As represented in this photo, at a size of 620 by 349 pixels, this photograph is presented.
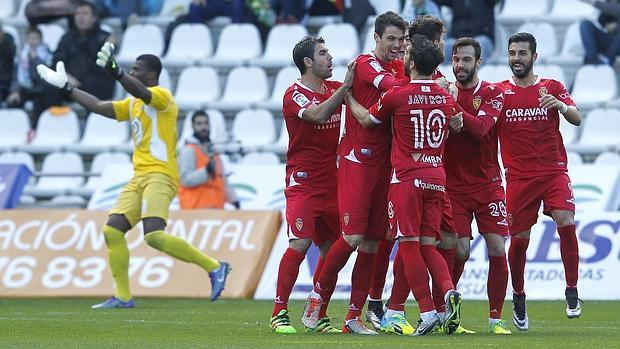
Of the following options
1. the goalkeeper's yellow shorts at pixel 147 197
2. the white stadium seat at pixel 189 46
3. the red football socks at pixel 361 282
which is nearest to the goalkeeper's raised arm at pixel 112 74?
the goalkeeper's yellow shorts at pixel 147 197

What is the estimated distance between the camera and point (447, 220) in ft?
37.7

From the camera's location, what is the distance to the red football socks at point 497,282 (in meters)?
11.7

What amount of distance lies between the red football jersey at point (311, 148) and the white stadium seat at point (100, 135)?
10.4 meters

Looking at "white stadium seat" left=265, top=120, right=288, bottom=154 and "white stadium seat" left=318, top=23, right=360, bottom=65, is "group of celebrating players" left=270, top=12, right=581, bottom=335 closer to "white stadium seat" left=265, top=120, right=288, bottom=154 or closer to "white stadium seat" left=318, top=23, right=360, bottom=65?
"white stadium seat" left=265, top=120, right=288, bottom=154

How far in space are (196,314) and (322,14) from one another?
9.19m

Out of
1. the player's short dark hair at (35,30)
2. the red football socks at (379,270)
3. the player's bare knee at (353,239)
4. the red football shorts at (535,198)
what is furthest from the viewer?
the player's short dark hair at (35,30)

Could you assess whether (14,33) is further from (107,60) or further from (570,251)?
(570,251)

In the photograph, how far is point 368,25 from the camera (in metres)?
21.8

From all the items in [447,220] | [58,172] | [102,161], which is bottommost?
[58,172]

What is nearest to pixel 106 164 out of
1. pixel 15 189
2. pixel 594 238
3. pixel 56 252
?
pixel 15 189

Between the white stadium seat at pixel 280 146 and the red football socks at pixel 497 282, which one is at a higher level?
the red football socks at pixel 497 282

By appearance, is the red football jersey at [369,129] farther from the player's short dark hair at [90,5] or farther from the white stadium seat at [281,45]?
the player's short dark hair at [90,5]

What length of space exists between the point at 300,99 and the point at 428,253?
5.20 feet

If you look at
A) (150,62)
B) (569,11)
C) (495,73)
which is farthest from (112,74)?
(569,11)
